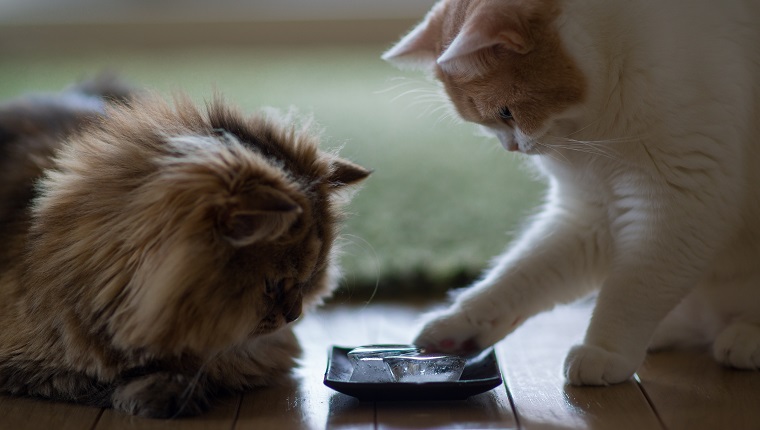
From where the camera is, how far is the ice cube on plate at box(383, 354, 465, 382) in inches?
59.9

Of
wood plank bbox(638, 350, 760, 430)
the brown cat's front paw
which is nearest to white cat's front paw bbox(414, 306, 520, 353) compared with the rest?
wood plank bbox(638, 350, 760, 430)

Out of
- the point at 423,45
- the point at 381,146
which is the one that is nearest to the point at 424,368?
the point at 423,45

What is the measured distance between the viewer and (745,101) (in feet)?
5.23

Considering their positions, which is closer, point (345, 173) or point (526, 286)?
point (345, 173)

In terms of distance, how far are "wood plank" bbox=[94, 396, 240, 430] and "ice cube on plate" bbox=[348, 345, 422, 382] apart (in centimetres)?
23

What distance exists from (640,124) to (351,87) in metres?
2.63

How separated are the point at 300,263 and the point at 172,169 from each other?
255mm

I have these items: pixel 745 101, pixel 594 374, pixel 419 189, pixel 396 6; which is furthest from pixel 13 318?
pixel 396 6

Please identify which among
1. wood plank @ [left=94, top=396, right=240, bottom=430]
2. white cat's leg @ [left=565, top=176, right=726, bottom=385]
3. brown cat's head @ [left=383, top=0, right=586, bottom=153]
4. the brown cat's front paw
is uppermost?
brown cat's head @ [left=383, top=0, right=586, bottom=153]

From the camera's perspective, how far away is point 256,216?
1.31m

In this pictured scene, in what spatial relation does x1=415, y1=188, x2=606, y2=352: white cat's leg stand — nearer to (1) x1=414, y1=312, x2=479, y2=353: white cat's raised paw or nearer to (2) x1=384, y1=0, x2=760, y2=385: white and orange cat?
(1) x1=414, y1=312, x2=479, y2=353: white cat's raised paw

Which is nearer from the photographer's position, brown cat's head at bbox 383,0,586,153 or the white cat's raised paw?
brown cat's head at bbox 383,0,586,153

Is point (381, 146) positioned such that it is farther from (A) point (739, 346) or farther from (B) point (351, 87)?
(A) point (739, 346)

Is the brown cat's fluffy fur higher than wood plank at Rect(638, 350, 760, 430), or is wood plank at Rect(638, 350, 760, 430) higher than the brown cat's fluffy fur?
the brown cat's fluffy fur
